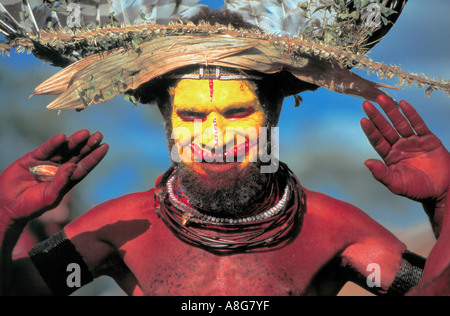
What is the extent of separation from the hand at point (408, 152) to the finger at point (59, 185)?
5.22 ft

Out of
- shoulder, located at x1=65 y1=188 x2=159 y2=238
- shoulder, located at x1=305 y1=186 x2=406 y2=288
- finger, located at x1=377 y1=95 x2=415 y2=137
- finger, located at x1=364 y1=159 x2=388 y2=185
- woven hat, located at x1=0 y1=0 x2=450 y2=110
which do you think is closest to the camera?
finger, located at x1=364 y1=159 x2=388 y2=185

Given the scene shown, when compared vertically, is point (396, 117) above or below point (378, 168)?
above

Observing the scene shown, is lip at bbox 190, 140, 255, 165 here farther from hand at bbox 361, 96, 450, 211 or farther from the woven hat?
hand at bbox 361, 96, 450, 211

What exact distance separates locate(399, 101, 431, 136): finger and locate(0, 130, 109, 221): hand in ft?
5.36

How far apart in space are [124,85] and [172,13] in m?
0.70

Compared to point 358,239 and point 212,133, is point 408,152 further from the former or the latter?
point 212,133

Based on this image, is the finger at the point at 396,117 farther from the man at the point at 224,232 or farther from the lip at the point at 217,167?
the lip at the point at 217,167

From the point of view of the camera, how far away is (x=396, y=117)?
330cm

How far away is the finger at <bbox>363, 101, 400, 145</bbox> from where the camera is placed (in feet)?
10.8

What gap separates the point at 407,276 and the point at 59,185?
2.05 meters

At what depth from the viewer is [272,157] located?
12.9 ft

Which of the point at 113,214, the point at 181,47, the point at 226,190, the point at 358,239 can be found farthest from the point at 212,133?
the point at 358,239

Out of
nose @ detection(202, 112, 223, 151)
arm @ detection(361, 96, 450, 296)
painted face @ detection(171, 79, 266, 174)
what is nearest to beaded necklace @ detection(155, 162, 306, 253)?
painted face @ detection(171, 79, 266, 174)

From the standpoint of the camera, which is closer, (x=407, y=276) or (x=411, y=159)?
(x=411, y=159)
